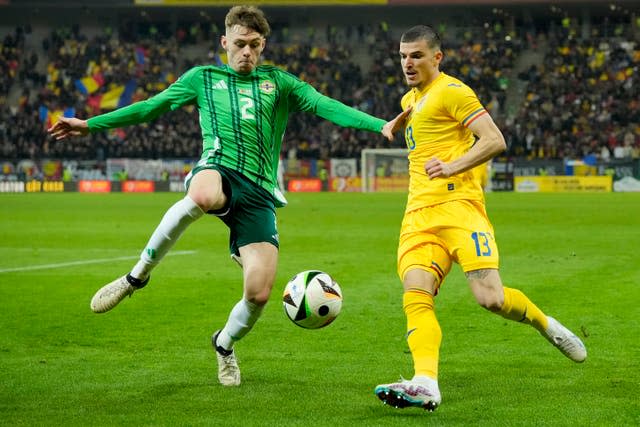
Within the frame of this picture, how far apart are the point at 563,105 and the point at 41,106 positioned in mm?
24642

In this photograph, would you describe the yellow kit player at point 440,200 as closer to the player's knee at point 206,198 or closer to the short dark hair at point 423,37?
the short dark hair at point 423,37

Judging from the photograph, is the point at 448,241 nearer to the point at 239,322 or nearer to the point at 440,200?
the point at 440,200

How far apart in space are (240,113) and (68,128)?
1.15 m

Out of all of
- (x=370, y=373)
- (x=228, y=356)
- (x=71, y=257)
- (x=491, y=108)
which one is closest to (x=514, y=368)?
(x=370, y=373)

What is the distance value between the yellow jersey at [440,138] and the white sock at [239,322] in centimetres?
121

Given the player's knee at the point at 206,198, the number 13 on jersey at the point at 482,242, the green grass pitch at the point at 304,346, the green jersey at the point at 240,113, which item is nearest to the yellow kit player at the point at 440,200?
the number 13 on jersey at the point at 482,242

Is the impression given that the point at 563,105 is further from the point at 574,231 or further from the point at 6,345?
the point at 6,345

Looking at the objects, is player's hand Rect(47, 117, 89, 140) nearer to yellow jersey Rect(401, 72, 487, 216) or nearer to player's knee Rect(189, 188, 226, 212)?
player's knee Rect(189, 188, 226, 212)

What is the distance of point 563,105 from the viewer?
47.4 metres

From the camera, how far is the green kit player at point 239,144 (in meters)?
6.67

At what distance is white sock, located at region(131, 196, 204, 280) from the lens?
21.3 feet

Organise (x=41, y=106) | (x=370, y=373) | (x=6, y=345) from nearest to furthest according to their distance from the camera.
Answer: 1. (x=370, y=373)
2. (x=6, y=345)
3. (x=41, y=106)

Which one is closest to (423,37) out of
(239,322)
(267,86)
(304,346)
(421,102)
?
(421,102)

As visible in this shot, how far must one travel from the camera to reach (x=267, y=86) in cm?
702
